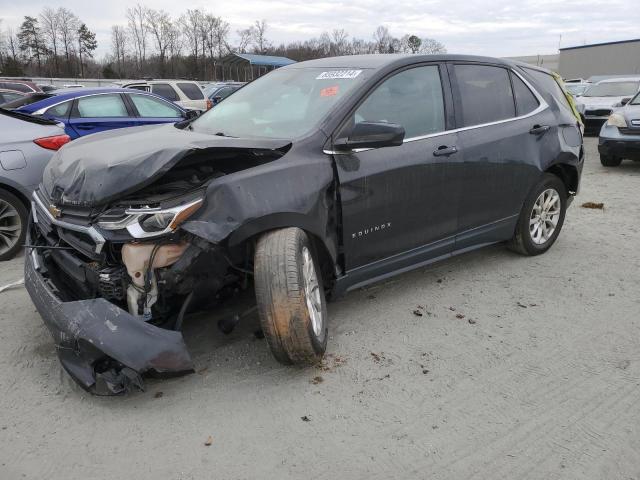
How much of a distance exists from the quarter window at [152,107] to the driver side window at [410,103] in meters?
5.94

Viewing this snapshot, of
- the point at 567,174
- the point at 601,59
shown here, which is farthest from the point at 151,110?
the point at 601,59

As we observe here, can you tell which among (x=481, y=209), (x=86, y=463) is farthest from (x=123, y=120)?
(x=86, y=463)

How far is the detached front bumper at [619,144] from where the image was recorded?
31.0 ft

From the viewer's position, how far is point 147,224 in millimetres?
2682

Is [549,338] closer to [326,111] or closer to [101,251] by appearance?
Answer: [326,111]

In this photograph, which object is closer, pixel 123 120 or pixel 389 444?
pixel 389 444

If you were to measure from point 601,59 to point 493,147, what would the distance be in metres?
53.3

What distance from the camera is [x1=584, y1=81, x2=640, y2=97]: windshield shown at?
15.5m

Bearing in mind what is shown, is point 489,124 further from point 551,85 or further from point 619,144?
point 619,144

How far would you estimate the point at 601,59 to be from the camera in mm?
48969

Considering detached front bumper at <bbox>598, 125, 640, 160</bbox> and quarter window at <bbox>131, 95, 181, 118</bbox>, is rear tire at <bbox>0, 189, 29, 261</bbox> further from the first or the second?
detached front bumper at <bbox>598, 125, 640, 160</bbox>

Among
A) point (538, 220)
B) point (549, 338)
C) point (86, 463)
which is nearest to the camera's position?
point (86, 463)

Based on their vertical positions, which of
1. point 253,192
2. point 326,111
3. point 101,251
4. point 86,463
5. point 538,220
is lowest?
point 86,463

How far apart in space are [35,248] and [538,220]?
4083 mm
